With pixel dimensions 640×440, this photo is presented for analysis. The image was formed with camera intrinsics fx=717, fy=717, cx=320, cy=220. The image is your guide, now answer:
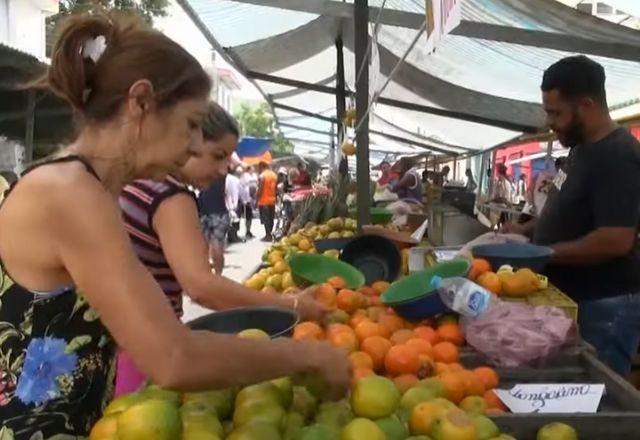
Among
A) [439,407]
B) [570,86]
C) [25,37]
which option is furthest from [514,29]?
[25,37]

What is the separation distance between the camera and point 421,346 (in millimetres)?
2252

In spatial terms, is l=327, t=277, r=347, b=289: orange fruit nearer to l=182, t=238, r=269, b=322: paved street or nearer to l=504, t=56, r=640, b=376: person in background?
l=504, t=56, r=640, b=376: person in background

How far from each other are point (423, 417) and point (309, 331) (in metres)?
0.70

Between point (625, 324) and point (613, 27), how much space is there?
78.1 inches

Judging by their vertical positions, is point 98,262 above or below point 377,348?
above

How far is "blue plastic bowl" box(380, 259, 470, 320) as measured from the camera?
2.54m

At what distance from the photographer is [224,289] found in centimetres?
230

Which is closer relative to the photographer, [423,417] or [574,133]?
[423,417]

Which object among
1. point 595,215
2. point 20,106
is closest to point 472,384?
point 595,215

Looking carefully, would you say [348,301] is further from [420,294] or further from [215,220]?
[215,220]

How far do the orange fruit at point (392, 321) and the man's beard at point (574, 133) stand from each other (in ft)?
4.30

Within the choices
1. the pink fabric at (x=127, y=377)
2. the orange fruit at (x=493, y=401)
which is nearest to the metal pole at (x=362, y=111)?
the pink fabric at (x=127, y=377)

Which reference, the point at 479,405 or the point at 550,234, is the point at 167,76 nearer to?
the point at 479,405

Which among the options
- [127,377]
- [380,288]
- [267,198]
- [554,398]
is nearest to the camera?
[554,398]
